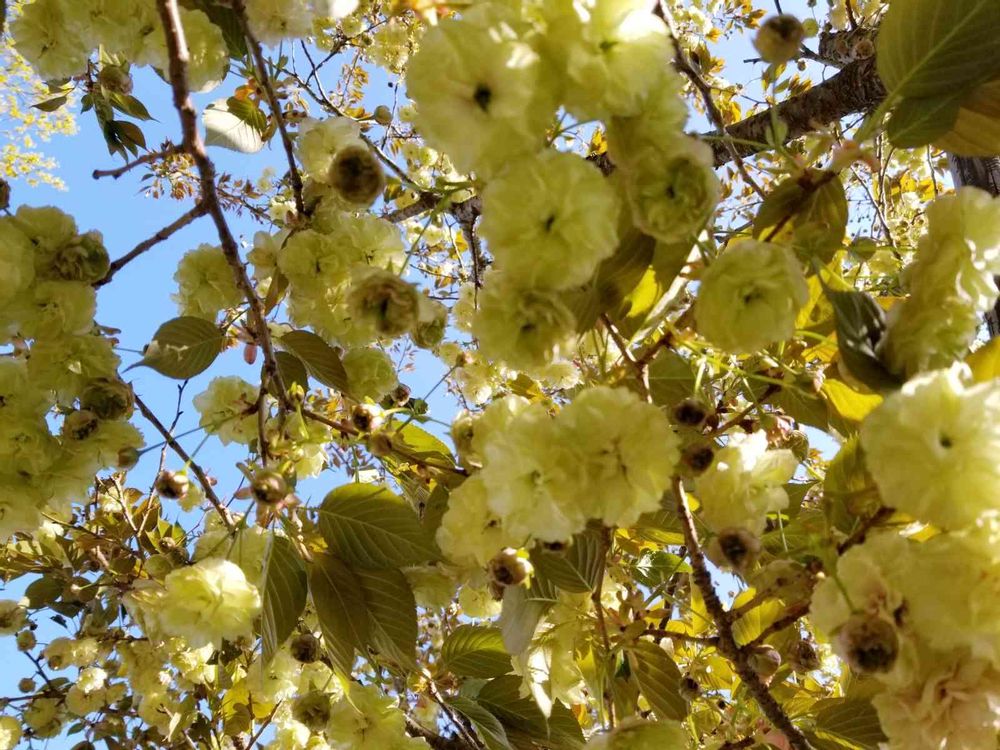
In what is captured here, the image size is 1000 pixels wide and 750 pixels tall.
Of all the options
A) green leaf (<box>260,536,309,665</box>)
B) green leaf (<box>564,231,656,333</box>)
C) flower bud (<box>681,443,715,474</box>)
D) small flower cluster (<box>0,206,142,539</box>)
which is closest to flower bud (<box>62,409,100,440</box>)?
small flower cluster (<box>0,206,142,539</box>)

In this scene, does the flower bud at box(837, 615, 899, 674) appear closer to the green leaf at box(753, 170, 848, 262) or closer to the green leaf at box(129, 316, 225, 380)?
the green leaf at box(753, 170, 848, 262)

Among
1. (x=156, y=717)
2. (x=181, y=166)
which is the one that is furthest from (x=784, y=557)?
(x=181, y=166)

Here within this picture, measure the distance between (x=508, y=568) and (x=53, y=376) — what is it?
2.39 ft

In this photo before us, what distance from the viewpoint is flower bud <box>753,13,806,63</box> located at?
2.84 feet

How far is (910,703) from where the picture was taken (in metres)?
0.60

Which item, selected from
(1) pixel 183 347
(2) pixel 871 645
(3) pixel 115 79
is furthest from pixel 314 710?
(3) pixel 115 79

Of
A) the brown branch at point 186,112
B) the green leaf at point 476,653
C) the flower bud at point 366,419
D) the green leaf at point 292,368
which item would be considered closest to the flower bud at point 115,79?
the brown branch at point 186,112

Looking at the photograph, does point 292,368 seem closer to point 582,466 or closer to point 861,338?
point 582,466

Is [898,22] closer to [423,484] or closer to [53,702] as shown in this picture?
[423,484]

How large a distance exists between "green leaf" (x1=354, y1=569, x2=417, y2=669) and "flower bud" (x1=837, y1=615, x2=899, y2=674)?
68 centimetres

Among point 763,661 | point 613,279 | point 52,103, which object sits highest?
point 52,103

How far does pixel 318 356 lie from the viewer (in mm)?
1188

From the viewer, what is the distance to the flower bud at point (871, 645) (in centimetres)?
56

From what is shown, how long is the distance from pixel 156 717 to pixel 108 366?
5.66 ft
